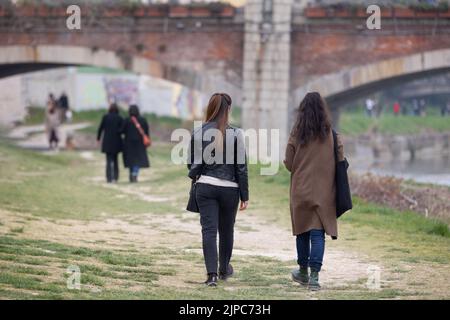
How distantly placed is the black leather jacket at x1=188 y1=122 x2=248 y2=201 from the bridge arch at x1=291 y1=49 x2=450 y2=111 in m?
19.6

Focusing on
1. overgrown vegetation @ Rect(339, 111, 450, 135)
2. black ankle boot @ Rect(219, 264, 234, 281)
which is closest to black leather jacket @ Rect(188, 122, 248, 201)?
black ankle boot @ Rect(219, 264, 234, 281)

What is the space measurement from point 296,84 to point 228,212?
20681mm

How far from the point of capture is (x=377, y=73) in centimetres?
3077

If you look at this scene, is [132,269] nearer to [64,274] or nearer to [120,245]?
[64,274]

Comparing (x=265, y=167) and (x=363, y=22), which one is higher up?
(x=363, y=22)

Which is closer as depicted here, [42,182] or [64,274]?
[64,274]

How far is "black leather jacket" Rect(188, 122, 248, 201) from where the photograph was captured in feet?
36.2

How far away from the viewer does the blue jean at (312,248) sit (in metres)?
10.9

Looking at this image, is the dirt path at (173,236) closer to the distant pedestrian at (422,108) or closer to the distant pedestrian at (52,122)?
the distant pedestrian at (52,122)

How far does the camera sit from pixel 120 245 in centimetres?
1414

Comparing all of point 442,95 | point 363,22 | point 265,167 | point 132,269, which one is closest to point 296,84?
point 363,22

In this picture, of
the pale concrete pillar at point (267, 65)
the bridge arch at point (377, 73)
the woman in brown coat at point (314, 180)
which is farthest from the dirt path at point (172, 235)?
the pale concrete pillar at point (267, 65)

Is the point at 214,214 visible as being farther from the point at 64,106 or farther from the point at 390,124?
the point at 390,124

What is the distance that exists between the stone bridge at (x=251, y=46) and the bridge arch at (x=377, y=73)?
2 centimetres
